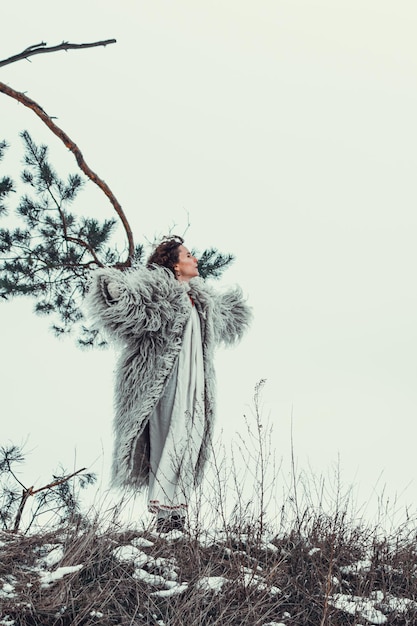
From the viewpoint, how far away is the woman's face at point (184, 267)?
5840 mm

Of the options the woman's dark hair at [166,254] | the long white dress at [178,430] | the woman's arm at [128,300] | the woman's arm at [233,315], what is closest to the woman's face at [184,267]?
the woman's dark hair at [166,254]

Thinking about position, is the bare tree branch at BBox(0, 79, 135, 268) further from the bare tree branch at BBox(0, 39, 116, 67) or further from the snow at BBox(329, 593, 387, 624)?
the snow at BBox(329, 593, 387, 624)

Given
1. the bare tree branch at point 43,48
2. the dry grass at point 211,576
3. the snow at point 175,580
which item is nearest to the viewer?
the dry grass at point 211,576

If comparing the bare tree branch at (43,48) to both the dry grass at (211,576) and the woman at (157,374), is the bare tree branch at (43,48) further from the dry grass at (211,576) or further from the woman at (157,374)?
the dry grass at (211,576)

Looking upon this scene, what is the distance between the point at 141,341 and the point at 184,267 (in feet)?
1.89

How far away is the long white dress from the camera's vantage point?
5219mm

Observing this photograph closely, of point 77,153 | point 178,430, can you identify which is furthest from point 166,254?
point 77,153

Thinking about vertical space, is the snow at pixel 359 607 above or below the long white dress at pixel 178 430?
below

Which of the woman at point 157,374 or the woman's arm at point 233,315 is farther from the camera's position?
the woman's arm at point 233,315

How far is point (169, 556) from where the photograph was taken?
4.32 metres

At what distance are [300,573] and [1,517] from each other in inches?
70.2

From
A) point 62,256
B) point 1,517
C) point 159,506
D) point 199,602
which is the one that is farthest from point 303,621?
point 62,256

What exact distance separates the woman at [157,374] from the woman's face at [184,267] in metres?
0.06

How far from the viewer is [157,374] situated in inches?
217
